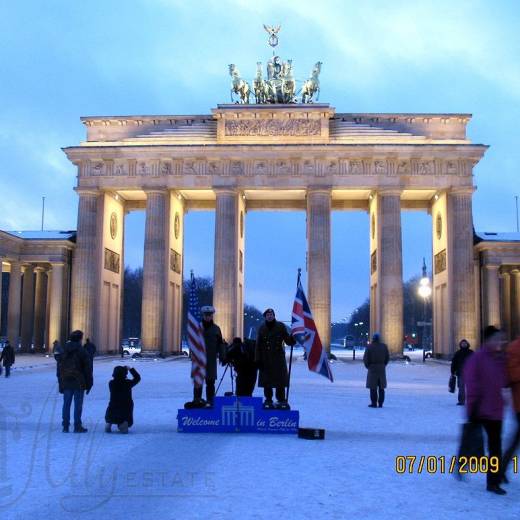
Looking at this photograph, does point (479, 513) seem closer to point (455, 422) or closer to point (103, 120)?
point (455, 422)

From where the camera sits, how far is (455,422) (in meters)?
16.7

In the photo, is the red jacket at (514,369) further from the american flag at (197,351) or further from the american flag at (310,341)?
the american flag at (197,351)

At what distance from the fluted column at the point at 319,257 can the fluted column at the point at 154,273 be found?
10751 millimetres

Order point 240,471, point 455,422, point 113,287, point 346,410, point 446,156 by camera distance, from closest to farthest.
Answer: point 240,471 < point 455,422 < point 346,410 < point 446,156 < point 113,287

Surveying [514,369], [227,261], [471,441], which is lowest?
[471,441]

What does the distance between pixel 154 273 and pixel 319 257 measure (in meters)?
12.0

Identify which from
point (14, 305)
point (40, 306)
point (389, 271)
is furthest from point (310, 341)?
point (40, 306)

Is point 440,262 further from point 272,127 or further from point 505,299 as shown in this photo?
point 272,127

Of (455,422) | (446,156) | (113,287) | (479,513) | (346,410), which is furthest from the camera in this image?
(113,287)

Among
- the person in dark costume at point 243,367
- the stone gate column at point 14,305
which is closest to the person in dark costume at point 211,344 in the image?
the person in dark costume at point 243,367

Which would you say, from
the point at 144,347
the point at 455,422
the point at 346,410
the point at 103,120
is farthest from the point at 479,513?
the point at 103,120

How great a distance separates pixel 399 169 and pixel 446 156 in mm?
3444
